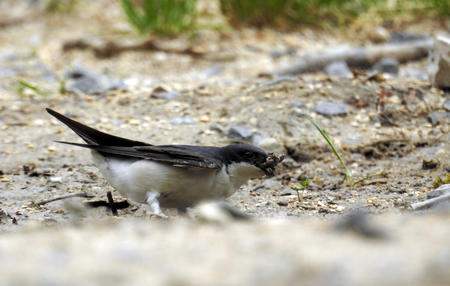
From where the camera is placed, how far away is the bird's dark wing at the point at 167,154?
3748mm

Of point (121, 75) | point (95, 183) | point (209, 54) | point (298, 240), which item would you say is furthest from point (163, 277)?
point (209, 54)

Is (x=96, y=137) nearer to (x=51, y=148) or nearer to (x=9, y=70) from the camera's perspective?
(x=51, y=148)

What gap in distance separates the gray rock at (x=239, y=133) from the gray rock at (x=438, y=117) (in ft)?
4.23

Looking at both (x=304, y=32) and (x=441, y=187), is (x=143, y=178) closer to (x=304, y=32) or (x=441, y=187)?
(x=441, y=187)

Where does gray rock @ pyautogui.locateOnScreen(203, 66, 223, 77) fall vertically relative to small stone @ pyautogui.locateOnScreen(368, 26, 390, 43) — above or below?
below

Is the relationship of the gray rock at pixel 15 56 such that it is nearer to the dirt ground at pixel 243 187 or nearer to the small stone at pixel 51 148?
the dirt ground at pixel 243 187

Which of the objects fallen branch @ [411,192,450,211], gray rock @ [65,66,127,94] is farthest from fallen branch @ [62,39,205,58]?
fallen branch @ [411,192,450,211]

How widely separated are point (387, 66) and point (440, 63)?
2.79 feet

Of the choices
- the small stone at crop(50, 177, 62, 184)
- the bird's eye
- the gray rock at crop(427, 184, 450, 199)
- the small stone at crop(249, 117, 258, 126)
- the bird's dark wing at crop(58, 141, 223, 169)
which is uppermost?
the bird's dark wing at crop(58, 141, 223, 169)

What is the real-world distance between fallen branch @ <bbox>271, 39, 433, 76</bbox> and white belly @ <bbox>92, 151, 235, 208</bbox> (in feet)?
9.73

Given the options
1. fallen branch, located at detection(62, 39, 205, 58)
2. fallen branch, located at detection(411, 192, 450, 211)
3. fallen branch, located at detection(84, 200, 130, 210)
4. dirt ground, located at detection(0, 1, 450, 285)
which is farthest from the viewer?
fallen branch, located at detection(62, 39, 205, 58)

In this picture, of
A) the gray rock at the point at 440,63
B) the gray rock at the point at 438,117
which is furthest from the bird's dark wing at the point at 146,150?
the gray rock at the point at 440,63

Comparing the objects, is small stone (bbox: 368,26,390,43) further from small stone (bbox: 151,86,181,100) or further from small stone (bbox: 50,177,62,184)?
small stone (bbox: 50,177,62,184)

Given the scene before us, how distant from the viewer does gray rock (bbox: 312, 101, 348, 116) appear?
18.2ft
